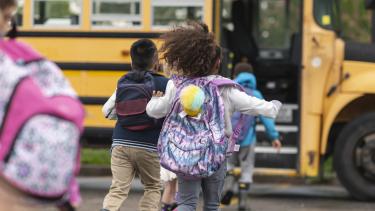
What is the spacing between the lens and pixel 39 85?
2391 millimetres

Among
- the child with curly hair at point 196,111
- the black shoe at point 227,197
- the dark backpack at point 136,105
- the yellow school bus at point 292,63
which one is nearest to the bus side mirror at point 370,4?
the yellow school bus at point 292,63

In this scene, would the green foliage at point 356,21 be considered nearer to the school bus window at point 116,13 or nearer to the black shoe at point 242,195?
the school bus window at point 116,13

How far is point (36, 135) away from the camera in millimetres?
2332

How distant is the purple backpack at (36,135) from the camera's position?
2336mm

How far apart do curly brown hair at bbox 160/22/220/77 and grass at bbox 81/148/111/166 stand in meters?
6.38

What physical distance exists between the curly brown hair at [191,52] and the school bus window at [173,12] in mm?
3633

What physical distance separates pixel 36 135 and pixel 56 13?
6.57 meters

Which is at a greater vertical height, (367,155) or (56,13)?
(56,13)

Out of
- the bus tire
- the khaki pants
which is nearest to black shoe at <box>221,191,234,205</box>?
the bus tire

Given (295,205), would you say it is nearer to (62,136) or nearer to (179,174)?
(179,174)

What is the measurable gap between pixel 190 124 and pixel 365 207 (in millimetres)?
3984

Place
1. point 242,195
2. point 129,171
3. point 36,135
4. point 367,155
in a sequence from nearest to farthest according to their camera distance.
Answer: point 36,135
point 129,171
point 242,195
point 367,155

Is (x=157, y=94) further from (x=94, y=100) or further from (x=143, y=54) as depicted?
(x=94, y=100)

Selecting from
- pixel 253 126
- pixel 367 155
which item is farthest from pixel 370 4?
pixel 253 126
